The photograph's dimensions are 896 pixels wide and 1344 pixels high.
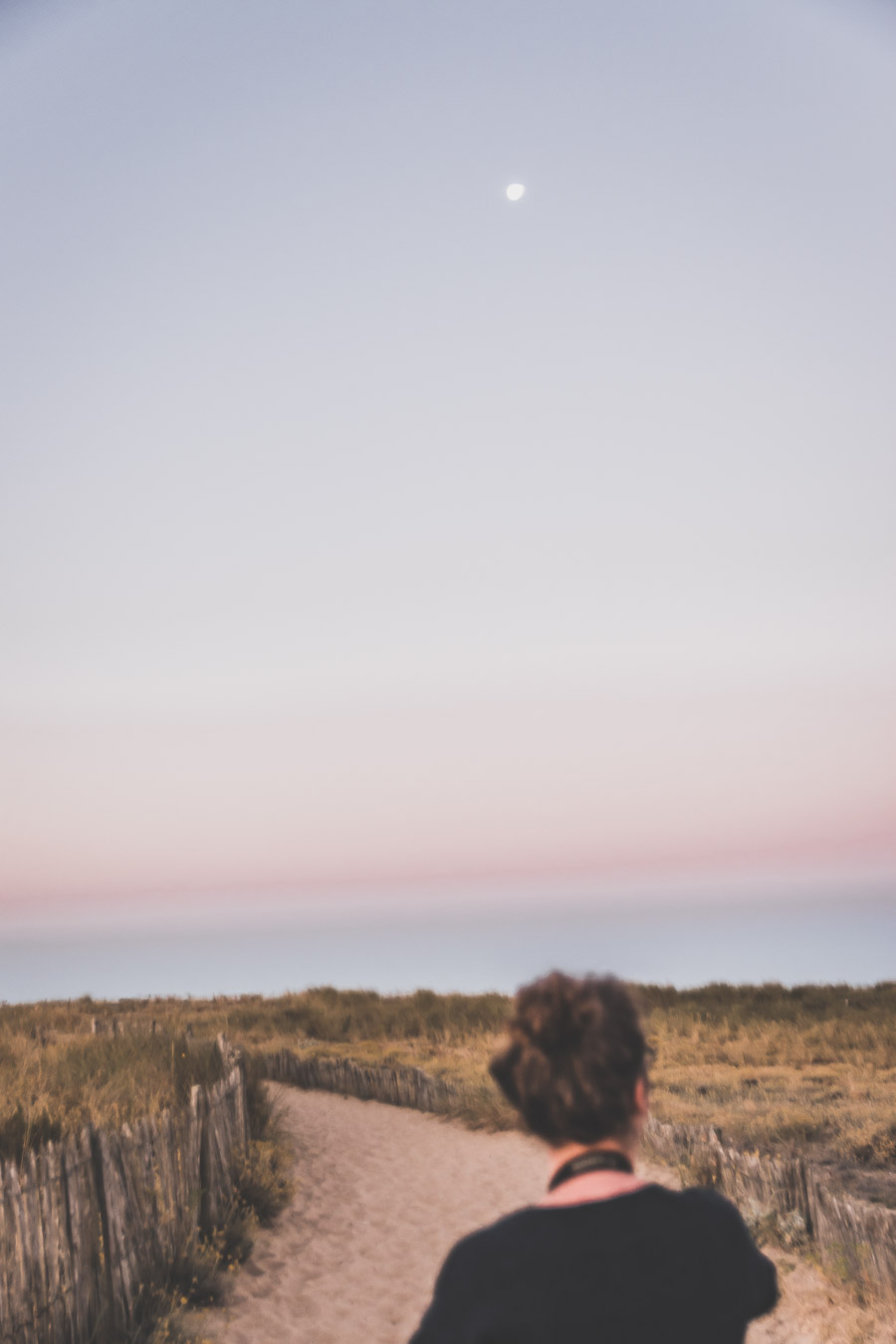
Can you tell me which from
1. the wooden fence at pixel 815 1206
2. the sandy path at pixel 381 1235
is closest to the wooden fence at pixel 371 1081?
the sandy path at pixel 381 1235

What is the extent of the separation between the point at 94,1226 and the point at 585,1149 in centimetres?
469

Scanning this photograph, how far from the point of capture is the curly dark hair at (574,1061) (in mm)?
1483

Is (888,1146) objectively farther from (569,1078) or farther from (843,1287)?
(569,1078)

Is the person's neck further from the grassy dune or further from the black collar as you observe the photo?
the grassy dune

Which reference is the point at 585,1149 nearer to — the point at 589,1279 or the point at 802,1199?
the point at 589,1279

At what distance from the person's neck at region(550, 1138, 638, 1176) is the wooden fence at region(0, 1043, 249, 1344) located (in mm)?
4001

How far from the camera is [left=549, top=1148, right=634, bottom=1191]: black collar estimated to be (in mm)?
1449

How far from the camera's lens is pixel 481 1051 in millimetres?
16734

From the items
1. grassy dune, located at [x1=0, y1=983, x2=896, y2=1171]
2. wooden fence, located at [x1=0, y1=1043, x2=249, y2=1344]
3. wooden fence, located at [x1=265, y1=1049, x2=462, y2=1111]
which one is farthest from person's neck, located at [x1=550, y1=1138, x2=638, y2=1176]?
wooden fence, located at [x1=265, y1=1049, x2=462, y2=1111]

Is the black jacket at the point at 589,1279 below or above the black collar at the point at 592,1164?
below

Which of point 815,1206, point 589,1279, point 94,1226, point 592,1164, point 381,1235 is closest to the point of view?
point 589,1279

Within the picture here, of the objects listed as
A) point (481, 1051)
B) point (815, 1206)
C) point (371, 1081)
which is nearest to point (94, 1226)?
point (815, 1206)

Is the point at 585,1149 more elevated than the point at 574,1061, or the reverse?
the point at 574,1061

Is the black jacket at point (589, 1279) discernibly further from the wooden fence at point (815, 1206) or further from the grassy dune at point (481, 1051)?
the wooden fence at point (815, 1206)
